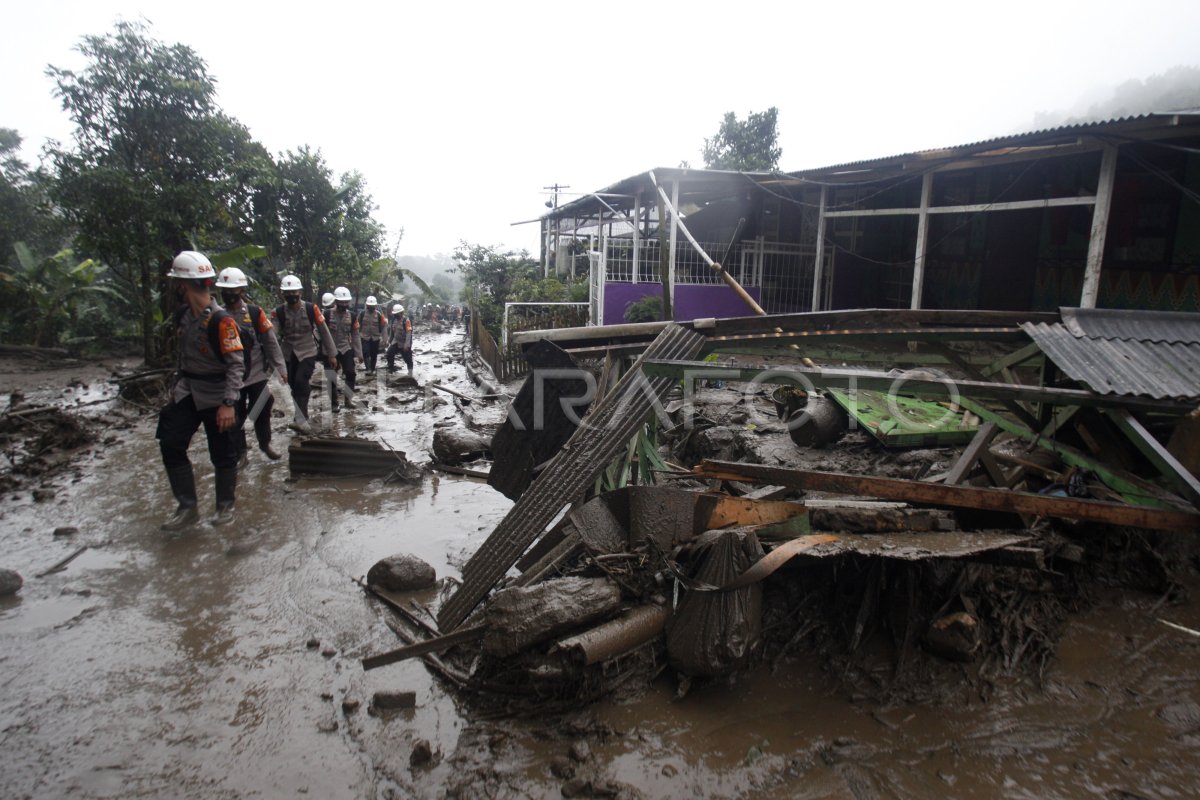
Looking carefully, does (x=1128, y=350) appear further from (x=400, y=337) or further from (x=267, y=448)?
(x=400, y=337)

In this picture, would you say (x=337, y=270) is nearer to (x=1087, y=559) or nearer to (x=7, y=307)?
(x=7, y=307)

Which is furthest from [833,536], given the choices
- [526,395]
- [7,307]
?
[7,307]

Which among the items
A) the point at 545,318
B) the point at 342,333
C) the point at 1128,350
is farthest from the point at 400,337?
the point at 1128,350

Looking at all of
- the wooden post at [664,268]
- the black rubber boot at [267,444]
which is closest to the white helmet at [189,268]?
the black rubber boot at [267,444]

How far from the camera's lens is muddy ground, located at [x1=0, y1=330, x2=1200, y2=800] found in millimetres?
2473

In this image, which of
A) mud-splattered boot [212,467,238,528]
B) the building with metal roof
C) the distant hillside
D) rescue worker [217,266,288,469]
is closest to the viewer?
mud-splattered boot [212,467,238,528]

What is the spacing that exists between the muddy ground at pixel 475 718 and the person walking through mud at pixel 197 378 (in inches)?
38.4

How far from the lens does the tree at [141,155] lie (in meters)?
10.9

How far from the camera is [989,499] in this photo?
295 cm

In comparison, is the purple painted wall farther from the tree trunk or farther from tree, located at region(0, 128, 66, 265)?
tree, located at region(0, 128, 66, 265)

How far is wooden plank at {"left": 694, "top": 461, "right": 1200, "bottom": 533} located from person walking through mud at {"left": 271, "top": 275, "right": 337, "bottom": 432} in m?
6.02

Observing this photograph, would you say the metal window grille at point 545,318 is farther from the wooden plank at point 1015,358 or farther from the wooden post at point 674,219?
the wooden plank at point 1015,358

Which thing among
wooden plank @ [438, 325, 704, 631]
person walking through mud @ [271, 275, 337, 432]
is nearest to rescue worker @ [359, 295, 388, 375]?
person walking through mud @ [271, 275, 337, 432]

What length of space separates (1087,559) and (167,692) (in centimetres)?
464
